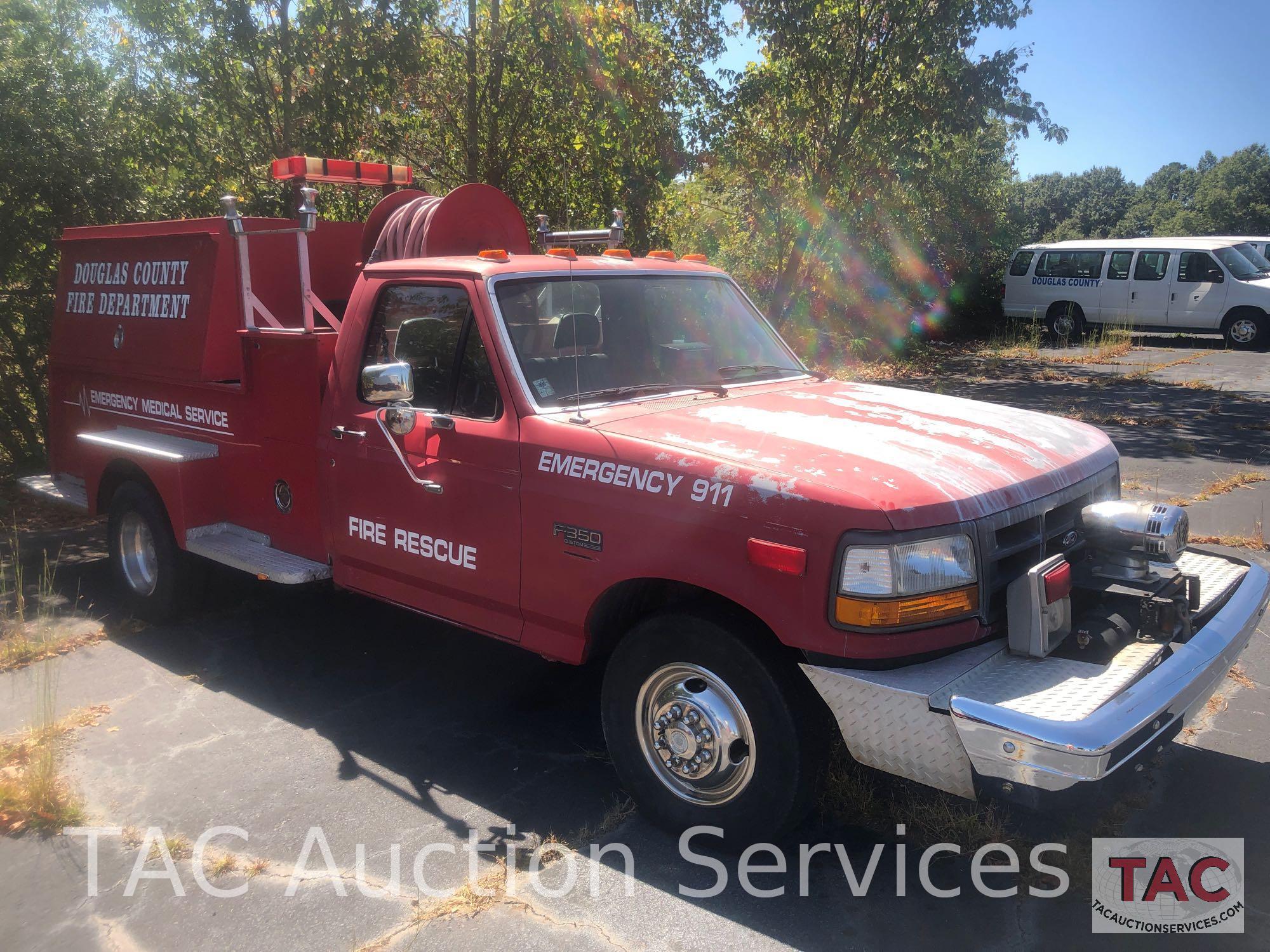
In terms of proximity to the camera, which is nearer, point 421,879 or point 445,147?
point 421,879

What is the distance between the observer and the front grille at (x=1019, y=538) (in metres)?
3.04

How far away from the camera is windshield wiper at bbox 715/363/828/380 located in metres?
4.41

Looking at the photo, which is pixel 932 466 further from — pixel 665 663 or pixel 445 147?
pixel 445 147

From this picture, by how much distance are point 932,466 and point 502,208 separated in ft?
11.0

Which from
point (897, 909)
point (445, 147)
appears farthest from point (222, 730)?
point (445, 147)

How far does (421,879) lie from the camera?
3.29 meters

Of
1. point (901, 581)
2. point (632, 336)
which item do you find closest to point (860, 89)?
point (632, 336)

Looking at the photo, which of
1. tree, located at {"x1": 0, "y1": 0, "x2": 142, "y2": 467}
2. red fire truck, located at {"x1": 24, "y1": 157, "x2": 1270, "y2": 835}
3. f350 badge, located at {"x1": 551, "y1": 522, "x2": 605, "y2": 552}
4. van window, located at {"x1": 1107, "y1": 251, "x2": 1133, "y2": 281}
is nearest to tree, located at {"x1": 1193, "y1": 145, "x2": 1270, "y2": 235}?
van window, located at {"x1": 1107, "y1": 251, "x2": 1133, "y2": 281}

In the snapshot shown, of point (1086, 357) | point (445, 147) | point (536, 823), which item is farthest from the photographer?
point (1086, 357)

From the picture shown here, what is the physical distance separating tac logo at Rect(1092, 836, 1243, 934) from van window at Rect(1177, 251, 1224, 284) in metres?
17.1

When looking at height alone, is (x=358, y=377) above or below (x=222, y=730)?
above

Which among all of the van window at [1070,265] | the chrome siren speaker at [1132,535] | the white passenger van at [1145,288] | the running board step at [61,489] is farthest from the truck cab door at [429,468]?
the van window at [1070,265]

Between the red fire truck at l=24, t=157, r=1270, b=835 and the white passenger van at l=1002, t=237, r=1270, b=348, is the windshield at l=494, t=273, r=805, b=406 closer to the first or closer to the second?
the red fire truck at l=24, t=157, r=1270, b=835

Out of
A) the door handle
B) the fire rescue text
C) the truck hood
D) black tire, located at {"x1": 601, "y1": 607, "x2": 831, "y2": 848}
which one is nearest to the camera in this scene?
the truck hood
